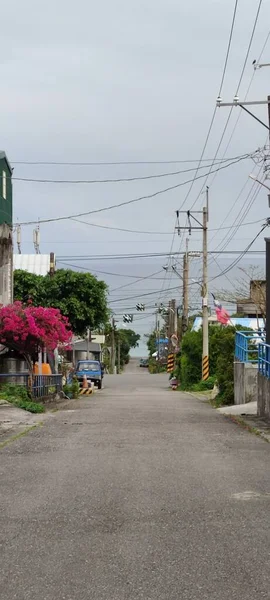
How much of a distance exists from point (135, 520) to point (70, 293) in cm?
3860

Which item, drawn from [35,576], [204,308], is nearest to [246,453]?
[35,576]

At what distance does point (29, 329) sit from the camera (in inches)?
1059

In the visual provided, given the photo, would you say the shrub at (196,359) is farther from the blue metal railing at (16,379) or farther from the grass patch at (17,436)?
the grass patch at (17,436)

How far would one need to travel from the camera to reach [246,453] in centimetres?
1302

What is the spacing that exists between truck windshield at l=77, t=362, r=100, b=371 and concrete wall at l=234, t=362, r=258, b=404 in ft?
80.7

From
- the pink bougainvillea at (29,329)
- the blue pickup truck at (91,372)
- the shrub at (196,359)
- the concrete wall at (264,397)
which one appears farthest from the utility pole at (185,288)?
the concrete wall at (264,397)

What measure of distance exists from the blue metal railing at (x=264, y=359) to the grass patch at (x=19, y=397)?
6.75m

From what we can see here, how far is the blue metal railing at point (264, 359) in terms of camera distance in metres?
19.4

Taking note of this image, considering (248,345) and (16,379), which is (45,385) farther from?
(248,345)

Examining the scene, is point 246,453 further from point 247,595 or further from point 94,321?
point 94,321

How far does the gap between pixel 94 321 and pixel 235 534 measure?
1553 inches

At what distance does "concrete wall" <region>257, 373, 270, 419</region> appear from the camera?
19.4 metres

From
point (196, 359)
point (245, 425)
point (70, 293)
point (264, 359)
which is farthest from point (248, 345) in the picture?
point (196, 359)

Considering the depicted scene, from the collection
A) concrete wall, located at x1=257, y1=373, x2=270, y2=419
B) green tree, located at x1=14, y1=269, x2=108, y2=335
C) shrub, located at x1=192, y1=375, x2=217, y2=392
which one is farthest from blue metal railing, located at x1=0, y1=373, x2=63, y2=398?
green tree, located at x1=14, y1=269, x2=108, y2=335
